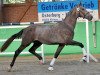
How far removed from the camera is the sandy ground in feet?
39.4

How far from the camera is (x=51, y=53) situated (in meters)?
16.1

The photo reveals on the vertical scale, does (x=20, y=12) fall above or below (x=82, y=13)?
below

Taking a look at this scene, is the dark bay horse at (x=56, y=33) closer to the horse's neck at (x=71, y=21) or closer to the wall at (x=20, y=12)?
the horse's neck at (x=71, y=21)

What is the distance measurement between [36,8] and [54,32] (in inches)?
163

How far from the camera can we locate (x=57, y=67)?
13.0 meters

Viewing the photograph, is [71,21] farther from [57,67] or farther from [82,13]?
[57,67]

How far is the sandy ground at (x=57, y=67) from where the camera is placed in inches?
472

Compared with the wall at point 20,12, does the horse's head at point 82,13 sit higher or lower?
higher

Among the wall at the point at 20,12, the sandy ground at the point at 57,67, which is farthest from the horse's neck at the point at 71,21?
the wall at the point at 20,12

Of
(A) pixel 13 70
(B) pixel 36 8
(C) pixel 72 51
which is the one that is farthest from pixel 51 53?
(A) pixel 13 70

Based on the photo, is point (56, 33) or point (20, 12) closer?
point (56, 33)

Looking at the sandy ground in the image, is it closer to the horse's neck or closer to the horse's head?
the horse's neck

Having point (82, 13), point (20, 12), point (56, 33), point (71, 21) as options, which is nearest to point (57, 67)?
point (56, 33)

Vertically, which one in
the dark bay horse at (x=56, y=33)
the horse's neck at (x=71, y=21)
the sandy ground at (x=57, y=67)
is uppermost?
the horse's neck at (x=71, y=21)
